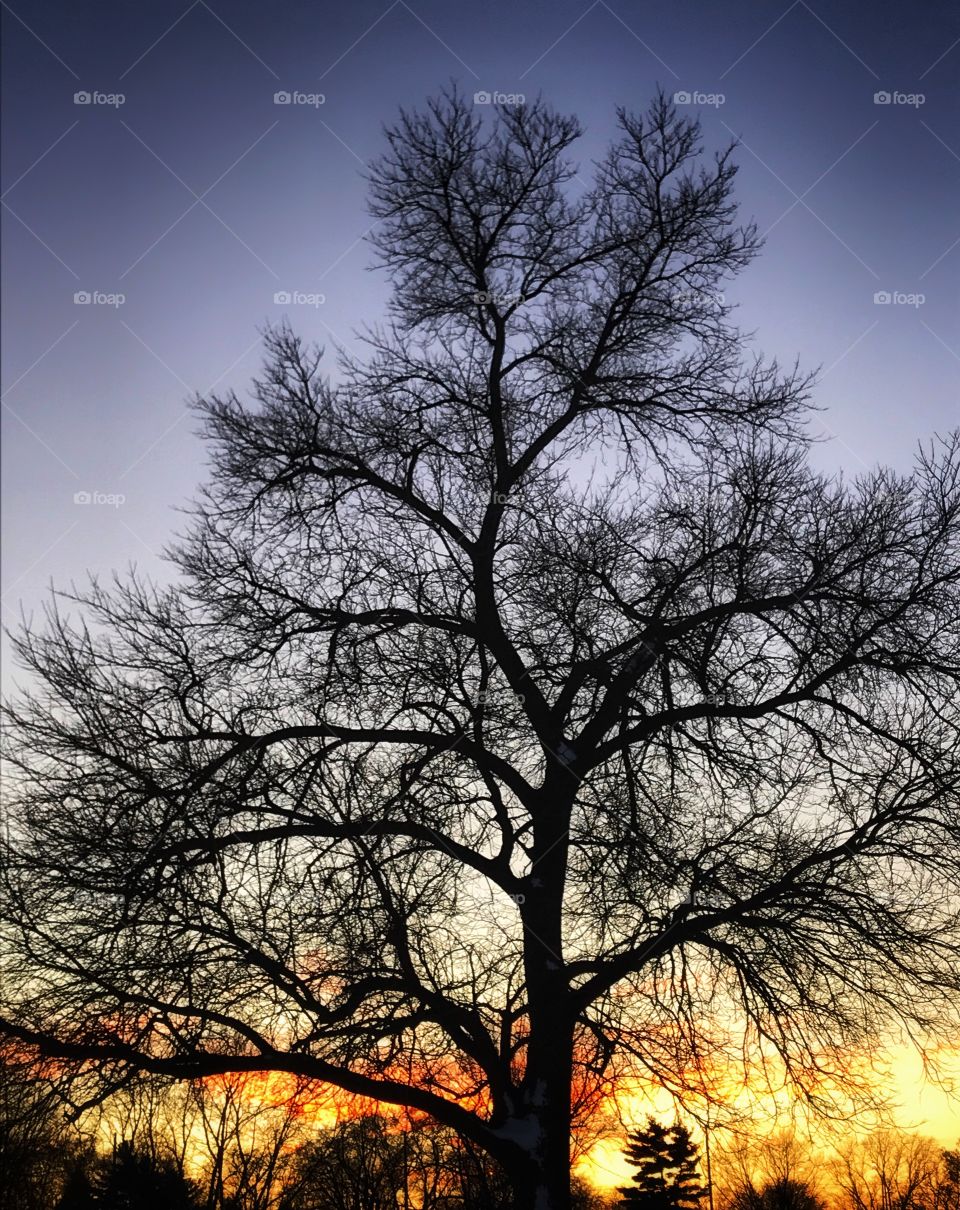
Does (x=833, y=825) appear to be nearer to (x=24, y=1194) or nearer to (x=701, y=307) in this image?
(x=701, y=307)

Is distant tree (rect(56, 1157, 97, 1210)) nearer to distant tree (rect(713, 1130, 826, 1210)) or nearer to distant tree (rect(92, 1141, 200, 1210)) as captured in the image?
distant tree (rect(92, 1141, 200, 1210))

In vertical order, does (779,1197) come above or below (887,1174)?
below

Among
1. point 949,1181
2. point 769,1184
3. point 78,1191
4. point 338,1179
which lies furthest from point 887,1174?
point 78,1191

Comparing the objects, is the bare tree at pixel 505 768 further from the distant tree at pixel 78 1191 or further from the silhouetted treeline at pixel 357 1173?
the distant tree at pixel 78 1191

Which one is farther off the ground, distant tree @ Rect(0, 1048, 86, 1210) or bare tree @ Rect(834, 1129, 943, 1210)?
bare tree @ Rect(834, 1129, 943, 1210)

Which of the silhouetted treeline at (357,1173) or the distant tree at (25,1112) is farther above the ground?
the silhouetted treeline at (357,1173)

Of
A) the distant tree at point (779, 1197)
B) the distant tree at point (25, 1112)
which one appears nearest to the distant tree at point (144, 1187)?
the distant tree at point (779, 1197)

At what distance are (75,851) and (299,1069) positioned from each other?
268 centimetres

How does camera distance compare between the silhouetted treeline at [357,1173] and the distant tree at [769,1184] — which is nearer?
the silhouetted treeline at [357,1173]

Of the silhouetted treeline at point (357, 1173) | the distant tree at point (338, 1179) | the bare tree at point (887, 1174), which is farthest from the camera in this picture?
the bare tree at point (887, 1174)

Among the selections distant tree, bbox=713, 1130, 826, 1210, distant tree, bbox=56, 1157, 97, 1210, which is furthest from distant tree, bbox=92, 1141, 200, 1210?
distant tree, bbox=713, 1130, 826, 1210

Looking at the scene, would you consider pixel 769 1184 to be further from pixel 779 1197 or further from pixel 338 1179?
pixel 338 1179

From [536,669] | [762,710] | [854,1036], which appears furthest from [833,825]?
[536,669]

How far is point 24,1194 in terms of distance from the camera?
30016mm
